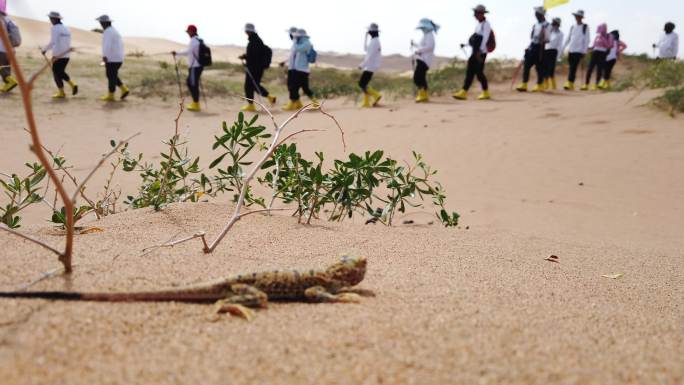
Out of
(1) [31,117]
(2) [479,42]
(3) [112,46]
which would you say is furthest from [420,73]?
(1) [31,117]

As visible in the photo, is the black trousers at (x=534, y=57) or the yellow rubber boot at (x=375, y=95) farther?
the black trousers at (x=534, y=57)

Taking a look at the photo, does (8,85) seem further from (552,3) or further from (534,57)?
(552,3)

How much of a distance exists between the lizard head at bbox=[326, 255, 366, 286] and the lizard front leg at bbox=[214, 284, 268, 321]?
0.32m

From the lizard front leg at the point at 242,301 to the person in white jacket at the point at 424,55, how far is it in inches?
477

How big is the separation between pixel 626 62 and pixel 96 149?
70.4 ft

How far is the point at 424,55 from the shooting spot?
13430 millimetres

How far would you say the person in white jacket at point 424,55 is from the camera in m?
13.4

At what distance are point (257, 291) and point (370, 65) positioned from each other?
12478mm

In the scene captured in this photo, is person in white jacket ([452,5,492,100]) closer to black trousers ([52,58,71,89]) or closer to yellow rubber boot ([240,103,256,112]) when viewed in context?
yellow rubber boot ([240,103,256,112])

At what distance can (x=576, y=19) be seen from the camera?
15.7 m

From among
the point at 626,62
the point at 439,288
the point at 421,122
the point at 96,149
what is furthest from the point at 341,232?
the point at 626,62

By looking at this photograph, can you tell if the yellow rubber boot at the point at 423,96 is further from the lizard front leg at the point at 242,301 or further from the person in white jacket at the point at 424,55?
the lizard front leg at the point at 242,301

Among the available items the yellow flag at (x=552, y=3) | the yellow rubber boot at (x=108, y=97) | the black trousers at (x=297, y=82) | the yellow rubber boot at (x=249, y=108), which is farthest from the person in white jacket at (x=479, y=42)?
the yellow rubber boot at (x=108, y=97)

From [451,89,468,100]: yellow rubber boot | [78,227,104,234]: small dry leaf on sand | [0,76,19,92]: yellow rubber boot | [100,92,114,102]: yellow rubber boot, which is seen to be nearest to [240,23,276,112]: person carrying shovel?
[100,92,114,102]: yellow rubber boot
